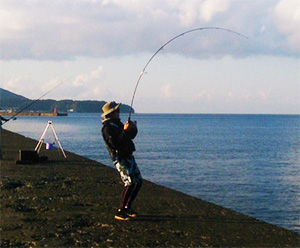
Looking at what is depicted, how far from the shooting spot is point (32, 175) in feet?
39.5

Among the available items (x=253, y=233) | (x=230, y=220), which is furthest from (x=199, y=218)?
(x=253, y=233)

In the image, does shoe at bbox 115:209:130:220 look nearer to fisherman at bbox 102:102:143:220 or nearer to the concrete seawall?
the concrete seawall

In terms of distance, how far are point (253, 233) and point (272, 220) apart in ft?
22.1

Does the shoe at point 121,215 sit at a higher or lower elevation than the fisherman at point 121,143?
lower

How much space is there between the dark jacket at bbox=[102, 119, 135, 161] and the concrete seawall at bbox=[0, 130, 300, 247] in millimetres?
1058

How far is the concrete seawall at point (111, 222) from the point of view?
6.07 m

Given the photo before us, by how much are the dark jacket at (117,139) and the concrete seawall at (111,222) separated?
1.06 m

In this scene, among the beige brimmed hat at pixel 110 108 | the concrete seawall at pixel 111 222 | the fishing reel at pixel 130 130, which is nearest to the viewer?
the concrete seawall at pixel 111 222

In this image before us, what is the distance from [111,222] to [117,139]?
1.32 metres

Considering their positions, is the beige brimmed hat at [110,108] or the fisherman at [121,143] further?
the beige brimmed hat at [110,108]

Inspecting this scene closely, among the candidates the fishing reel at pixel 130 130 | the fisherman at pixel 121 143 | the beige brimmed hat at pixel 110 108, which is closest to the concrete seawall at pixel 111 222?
the fisherman at pixel 121 143

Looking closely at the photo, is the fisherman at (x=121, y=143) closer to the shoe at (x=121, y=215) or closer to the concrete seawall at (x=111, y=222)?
the shoe at (x=121, y=215)

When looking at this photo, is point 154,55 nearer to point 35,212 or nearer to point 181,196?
point 181,196

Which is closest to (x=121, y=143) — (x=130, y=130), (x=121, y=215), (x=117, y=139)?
(x=117, y=139)
